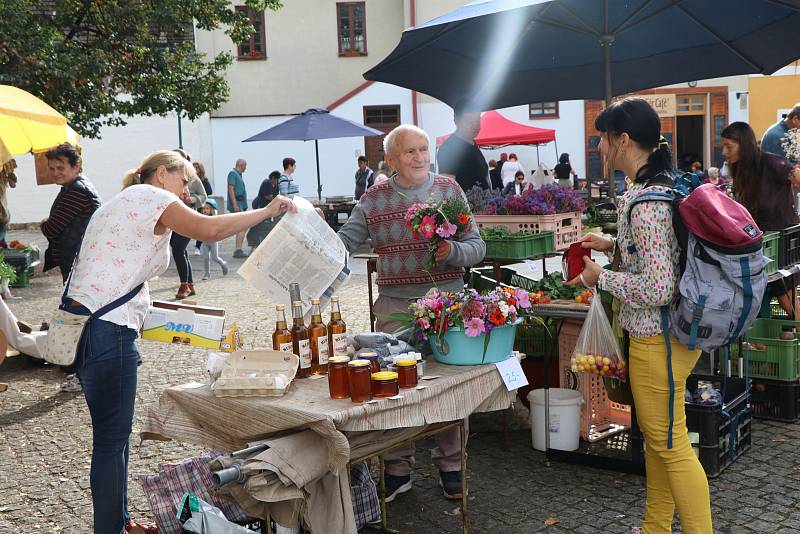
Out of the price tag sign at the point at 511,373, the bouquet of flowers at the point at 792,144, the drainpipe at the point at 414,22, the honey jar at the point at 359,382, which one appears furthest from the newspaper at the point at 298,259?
the drainpipe at the point at 414,22

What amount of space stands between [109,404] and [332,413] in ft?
3.37

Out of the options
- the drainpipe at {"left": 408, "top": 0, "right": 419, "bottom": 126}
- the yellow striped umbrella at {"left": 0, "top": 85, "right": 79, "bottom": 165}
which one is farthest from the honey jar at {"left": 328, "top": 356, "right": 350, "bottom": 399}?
the drainpipe at {"left": 408, "top": 0, "right": 419, "bottom": 126}

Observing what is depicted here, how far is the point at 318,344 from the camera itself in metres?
3.35

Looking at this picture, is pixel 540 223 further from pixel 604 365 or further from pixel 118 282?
pixel 118 282

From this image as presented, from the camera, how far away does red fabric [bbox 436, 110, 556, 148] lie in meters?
20.8

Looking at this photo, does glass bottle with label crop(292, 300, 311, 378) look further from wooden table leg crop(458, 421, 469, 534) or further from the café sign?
the café sign

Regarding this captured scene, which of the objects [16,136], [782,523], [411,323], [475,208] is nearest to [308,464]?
[411,323]

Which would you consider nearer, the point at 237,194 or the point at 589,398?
the point at 589,398

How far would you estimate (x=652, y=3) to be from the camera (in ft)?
18.7

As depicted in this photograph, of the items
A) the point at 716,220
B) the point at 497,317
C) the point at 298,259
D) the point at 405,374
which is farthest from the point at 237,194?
the point at 716,220

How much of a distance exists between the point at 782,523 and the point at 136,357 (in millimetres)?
2880

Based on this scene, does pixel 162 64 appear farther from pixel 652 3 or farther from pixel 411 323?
pixel 411 323

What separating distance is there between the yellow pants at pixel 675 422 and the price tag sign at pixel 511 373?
47 centimetres

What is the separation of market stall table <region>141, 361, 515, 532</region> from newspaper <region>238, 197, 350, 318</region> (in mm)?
365
